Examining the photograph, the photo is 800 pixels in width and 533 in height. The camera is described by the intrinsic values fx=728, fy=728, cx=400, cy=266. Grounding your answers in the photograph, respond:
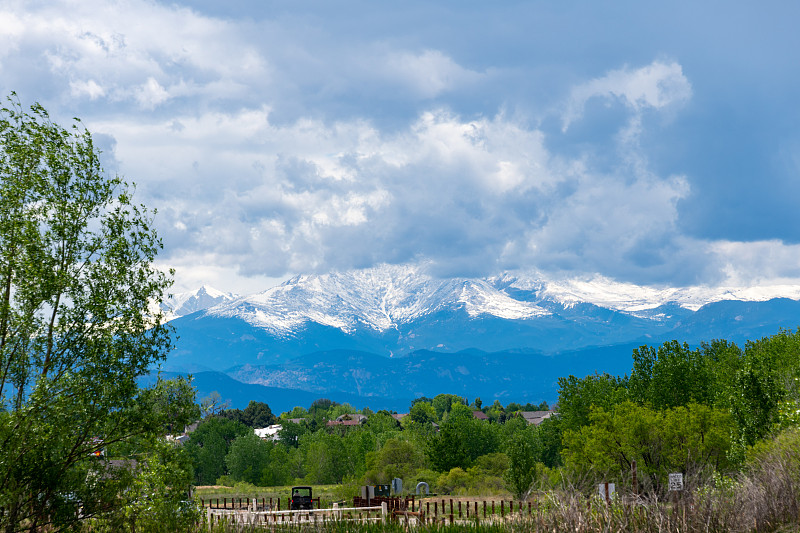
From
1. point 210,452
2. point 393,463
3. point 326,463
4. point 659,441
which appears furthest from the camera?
point 210,452

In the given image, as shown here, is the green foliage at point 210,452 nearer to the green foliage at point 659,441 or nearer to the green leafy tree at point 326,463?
the green leafy tree at point 326,463

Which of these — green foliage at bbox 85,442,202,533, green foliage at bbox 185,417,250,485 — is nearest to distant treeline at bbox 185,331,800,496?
green foliage at bbox 85,442,202,533

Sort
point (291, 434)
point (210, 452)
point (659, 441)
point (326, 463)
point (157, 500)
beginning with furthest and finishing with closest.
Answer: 1. point (291, 434)
2. point (210, 452)
3. point (326, 463)
4. point (659, 441)
5. point (157, 500)

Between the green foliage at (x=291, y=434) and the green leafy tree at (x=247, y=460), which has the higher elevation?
the green foliage at (x=291, y=434)

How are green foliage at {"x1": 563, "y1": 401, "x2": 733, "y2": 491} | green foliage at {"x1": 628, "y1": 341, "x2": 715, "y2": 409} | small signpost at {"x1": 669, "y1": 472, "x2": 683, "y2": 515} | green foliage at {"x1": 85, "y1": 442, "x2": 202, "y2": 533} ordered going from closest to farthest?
1. small signpost at {"x1": 669, "y1": 472, "x2": 683, "y2": 515}
2. green foliage at {"x1": 85, "y1": 442, "x2": 202, "y2": 533}
3. green foliage at {"x1": 563, "y1": 401, "x2": 733, "y2": 491}
4. green foliage at {"x1": 628, "y1": 341, "x2": 715, "y2": 409}

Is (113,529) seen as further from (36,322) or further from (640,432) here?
(640,432)

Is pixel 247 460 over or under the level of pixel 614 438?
Result: under

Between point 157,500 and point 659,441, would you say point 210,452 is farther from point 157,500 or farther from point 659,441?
point 157,500

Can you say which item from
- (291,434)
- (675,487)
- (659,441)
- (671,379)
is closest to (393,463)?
(671,379)

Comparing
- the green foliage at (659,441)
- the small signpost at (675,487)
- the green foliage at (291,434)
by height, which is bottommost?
the small signpost at (675,487)

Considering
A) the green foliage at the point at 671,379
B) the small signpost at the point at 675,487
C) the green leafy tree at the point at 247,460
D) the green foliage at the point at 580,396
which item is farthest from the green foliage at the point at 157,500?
the green leafy tree at the point at 247,460

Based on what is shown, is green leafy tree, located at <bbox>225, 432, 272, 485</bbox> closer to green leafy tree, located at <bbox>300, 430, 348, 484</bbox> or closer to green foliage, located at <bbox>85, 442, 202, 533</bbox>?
green leafy tree, located at <bbox>300, 430, 348, 484</bbox>

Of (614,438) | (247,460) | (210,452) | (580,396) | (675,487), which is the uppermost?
(580,396)

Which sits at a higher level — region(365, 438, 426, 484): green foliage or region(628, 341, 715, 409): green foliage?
region(628, 341, 715, 409): green foliage
